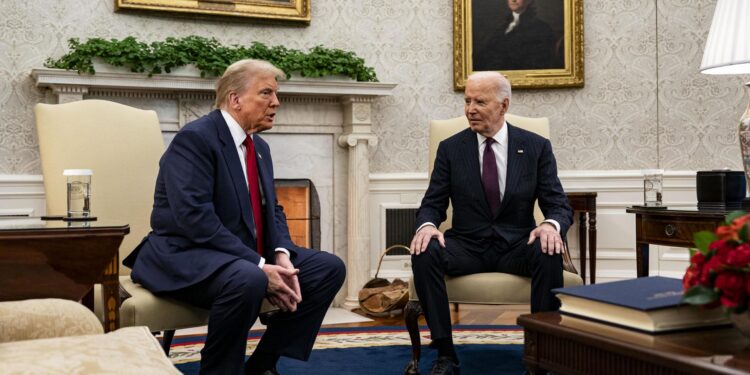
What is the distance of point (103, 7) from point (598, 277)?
13.0 feet

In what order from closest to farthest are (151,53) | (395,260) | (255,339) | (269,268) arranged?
1. (269,268)
2. (255,339)
3. (151,53)
4. (395,260)

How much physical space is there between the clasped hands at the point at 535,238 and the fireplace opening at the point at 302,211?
7.00ft

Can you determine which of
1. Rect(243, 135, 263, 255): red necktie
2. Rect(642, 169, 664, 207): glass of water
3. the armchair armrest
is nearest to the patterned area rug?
Rect(243, 135, 263, 255): red necktie

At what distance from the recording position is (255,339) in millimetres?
4125

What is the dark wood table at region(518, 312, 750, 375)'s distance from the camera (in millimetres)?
1468

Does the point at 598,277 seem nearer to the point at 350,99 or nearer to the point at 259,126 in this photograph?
the point at 350,99

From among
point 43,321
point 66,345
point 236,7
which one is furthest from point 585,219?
point 66,345

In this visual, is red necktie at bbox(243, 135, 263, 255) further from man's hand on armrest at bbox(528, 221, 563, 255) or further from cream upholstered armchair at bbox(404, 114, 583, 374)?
man's hand on armrest at bbox(528, 221, 563, 255)

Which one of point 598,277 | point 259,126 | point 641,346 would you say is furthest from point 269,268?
point 598,277

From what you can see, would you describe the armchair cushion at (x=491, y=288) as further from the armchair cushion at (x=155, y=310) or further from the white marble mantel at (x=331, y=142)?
the white marble mantel at (x=331, y=142)

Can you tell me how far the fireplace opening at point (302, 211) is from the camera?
536cm

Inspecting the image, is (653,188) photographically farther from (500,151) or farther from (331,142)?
(331,142)

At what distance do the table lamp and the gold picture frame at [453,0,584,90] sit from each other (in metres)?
2.45

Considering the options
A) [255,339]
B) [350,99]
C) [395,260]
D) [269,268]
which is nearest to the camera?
[269,268]
